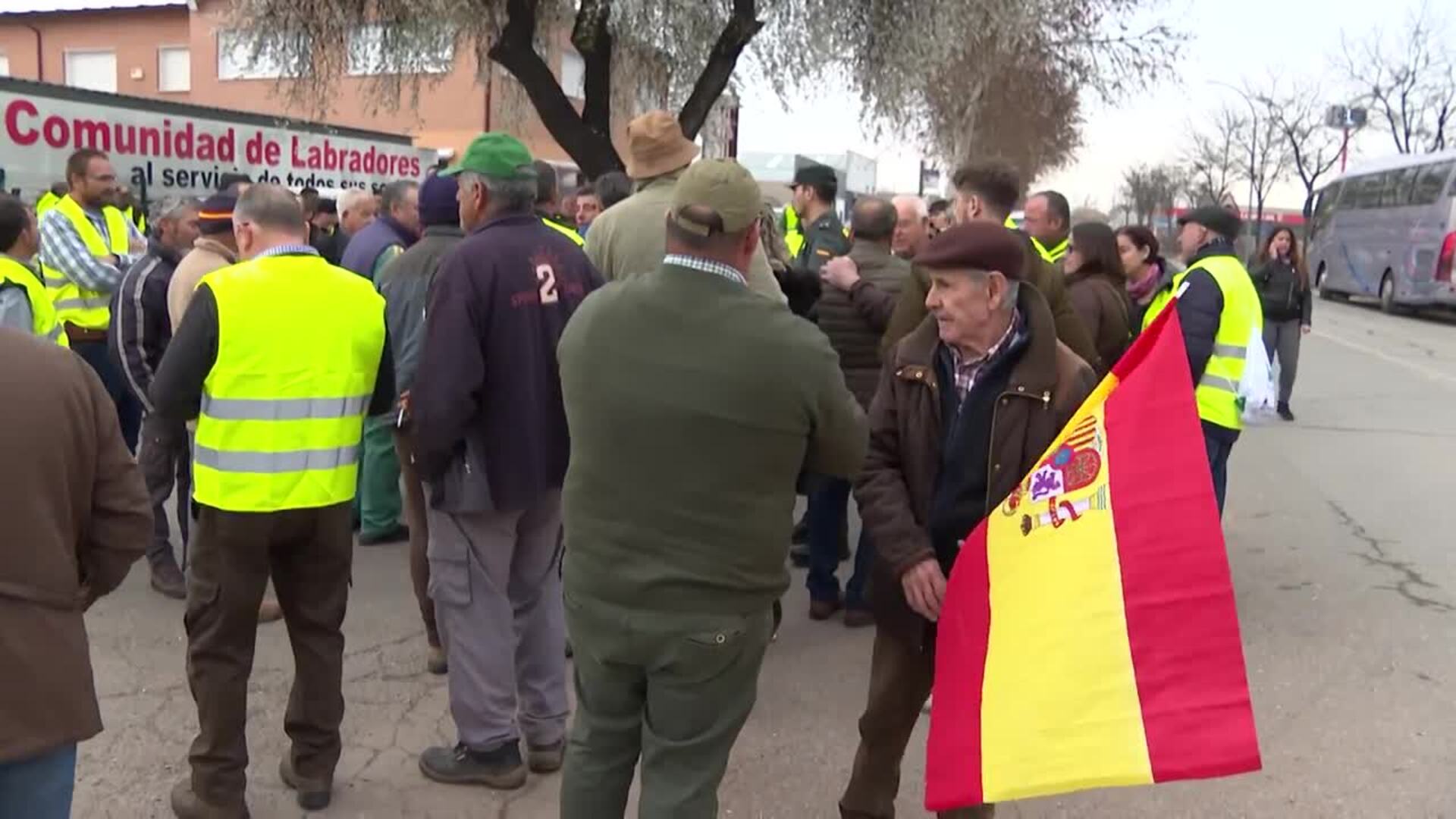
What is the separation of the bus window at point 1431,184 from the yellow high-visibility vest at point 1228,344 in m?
22.9

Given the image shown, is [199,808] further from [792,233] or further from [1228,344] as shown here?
[792,233]

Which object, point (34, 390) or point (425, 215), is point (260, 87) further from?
point (34, 390)

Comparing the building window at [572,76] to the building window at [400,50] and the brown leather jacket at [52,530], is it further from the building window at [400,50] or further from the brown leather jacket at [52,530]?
the brown leather jacket at [52,530]

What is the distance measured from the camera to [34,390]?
2.08m

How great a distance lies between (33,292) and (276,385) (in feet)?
7.08

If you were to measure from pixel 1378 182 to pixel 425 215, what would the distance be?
28699mm

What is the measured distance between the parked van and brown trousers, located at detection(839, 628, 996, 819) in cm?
2504

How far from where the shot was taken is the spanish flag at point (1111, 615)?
8.61 feet

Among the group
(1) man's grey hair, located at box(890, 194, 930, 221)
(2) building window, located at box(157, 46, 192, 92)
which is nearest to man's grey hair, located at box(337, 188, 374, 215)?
(1) man's grey hair, located at box(890, 194, 930, 221)

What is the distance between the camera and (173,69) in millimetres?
33250

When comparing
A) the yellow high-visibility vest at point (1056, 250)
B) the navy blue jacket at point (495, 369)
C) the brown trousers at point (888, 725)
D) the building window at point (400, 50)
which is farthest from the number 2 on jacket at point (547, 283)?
the building window at point (400, 50)

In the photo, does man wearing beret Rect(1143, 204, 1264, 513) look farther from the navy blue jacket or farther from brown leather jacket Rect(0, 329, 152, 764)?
brown leather jacket Rect(0, 329, 152, 764)

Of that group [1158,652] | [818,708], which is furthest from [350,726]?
[1158,652]

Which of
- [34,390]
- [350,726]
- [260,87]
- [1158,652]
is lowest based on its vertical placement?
[350,726]
